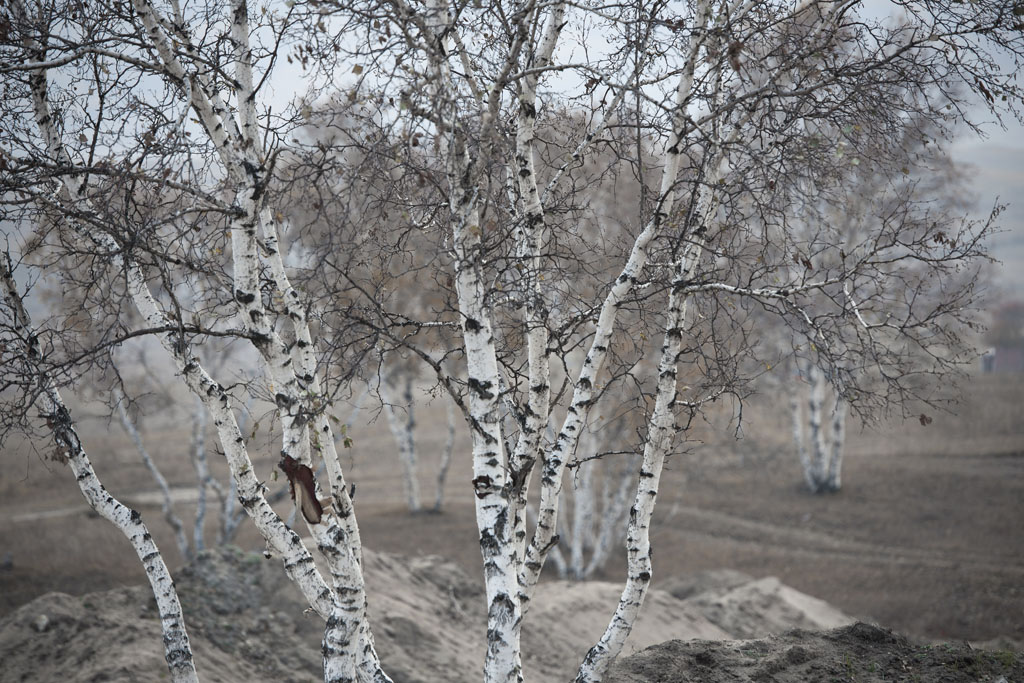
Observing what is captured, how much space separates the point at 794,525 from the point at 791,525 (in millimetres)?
74

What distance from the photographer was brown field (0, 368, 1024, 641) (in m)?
14.3

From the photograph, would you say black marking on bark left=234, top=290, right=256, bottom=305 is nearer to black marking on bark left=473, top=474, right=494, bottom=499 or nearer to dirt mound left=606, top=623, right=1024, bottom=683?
black marking on bark left=473, top=474, right=494, bottom=499

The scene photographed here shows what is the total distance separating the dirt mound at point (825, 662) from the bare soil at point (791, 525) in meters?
4.07

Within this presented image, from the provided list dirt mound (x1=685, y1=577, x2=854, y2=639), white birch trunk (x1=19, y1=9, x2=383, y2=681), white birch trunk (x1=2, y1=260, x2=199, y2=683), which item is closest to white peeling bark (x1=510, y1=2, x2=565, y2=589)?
white birch trunk (x1=19, y1=9, x2=383, y2=681)

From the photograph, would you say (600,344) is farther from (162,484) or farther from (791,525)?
(791,525)

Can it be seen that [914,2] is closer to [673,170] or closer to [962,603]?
[673,170]

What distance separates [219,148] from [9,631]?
7578 mm

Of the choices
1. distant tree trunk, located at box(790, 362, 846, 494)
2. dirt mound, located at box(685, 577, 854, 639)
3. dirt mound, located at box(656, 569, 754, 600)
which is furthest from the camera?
distant tree trunk, located at box(790, 362, 846, 494)

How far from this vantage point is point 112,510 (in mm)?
5773

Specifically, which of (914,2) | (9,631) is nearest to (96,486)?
(9,631)

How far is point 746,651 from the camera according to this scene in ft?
22.2

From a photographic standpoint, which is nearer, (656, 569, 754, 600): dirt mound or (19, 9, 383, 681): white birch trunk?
(19, 9, 383, 681): white birch trunk

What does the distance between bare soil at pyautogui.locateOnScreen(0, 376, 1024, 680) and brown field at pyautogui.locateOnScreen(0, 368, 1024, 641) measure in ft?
0.15

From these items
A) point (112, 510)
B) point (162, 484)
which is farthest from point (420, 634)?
point (162, 484)
